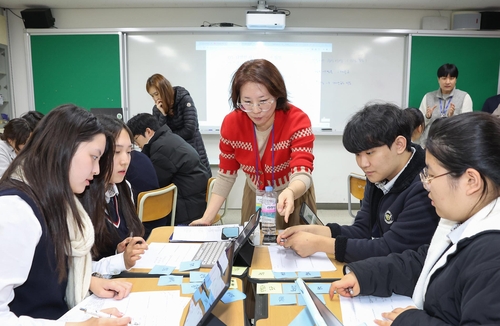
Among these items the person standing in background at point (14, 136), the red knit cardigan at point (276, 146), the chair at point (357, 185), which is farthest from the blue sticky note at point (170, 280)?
the chair at point (357, 185)

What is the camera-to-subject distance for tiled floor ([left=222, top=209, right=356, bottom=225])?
14.8 ft

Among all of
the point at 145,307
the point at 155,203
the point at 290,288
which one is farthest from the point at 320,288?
the point at 155,203

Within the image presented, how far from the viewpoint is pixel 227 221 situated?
4.61 metres

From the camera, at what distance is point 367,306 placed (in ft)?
3.52

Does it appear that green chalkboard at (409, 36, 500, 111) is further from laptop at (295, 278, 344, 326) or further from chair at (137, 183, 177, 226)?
laptop at (295, 278, 344, 326)

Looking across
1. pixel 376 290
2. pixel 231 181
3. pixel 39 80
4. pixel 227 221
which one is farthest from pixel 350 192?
pixel 39 80

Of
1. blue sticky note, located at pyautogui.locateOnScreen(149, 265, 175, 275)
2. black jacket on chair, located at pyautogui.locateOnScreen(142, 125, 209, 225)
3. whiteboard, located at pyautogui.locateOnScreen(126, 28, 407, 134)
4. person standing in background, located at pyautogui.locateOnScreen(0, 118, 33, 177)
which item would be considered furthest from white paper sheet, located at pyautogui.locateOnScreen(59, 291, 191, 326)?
whiteboard, located at pyautogui.locateOnScreen(126, 28, 407, 134)

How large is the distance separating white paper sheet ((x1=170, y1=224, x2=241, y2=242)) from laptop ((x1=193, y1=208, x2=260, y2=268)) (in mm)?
93

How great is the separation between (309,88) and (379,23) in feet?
3.91

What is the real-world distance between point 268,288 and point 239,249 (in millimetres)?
188

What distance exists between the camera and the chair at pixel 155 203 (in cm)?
221

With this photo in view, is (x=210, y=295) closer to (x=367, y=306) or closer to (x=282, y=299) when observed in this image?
(x=282, y=299)

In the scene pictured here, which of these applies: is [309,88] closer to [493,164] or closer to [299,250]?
[299,250]

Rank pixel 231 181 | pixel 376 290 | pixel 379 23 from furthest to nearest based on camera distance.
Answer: pixel 379 23
pixel 231 181
pixel 376 290
